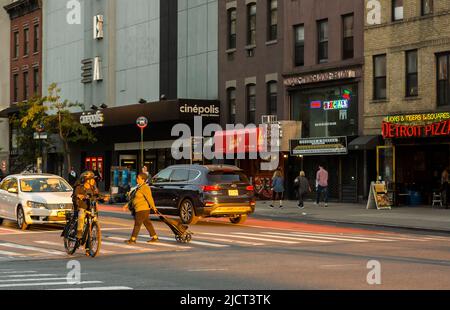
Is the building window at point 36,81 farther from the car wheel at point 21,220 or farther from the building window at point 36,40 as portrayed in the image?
the car wheel at point 21,220

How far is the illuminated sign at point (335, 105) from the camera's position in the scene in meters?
36.5

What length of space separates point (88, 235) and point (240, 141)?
80.0ft

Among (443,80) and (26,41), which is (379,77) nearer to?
(443,80)

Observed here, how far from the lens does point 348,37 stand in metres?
36.6

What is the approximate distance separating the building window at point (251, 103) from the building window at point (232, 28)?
2703mm

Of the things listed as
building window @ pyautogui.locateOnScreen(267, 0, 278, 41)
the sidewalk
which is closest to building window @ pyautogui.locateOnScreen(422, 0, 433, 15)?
the sidewalk

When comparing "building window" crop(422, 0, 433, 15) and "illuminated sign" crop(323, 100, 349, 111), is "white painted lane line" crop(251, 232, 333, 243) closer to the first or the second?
"building window" crop(422, 0, 433, 15)

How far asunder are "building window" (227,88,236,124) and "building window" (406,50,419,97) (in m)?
11.6

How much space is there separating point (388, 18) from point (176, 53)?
15.7 meters

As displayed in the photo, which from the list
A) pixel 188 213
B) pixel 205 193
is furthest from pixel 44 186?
pixel 205 193

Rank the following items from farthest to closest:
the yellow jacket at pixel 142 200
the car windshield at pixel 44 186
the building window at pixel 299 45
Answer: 1. the building window at pixel 299 45
2. the car windshield at pixel 44 186
3. the yellow jacket at pixel 142 200

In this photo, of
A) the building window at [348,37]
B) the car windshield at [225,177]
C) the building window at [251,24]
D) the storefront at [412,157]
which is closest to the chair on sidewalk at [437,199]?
the storefront at [412,157]
